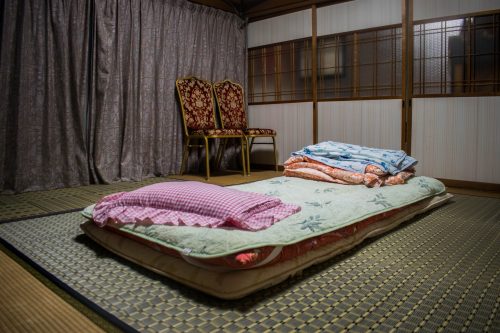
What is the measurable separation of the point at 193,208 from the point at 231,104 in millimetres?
3378

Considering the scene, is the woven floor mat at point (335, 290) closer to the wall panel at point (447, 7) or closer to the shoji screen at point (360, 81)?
the shoji screen at point (360, 81)

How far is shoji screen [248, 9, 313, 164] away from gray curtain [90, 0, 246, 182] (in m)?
0.59

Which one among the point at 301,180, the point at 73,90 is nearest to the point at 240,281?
the point at 301,180

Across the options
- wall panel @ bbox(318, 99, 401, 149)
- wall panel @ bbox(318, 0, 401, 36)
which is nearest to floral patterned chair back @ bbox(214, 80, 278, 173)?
wall panel @ bbox(318, 99, 401, 149)

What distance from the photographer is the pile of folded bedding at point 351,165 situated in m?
2.67

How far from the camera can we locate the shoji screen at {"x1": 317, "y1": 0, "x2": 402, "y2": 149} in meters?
3.98

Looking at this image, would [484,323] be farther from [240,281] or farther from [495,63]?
[495,63]

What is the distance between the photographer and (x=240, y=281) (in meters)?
1.29

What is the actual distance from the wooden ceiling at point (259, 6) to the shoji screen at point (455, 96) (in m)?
1.24

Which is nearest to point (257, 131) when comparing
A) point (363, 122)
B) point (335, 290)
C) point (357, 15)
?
point (363, 122)

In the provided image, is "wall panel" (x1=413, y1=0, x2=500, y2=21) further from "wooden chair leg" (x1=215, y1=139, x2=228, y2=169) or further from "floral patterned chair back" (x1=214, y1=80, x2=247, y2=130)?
"wooden chair leg" (x1=215, y1=139, x2=228, y2=169)

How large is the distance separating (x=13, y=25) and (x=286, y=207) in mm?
2774

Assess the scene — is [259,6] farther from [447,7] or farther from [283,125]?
[447,7]

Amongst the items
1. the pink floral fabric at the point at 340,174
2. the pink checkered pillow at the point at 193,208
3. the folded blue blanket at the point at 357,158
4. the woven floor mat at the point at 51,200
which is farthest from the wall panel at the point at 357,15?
the pink checkered pillow at the point at 193,208
